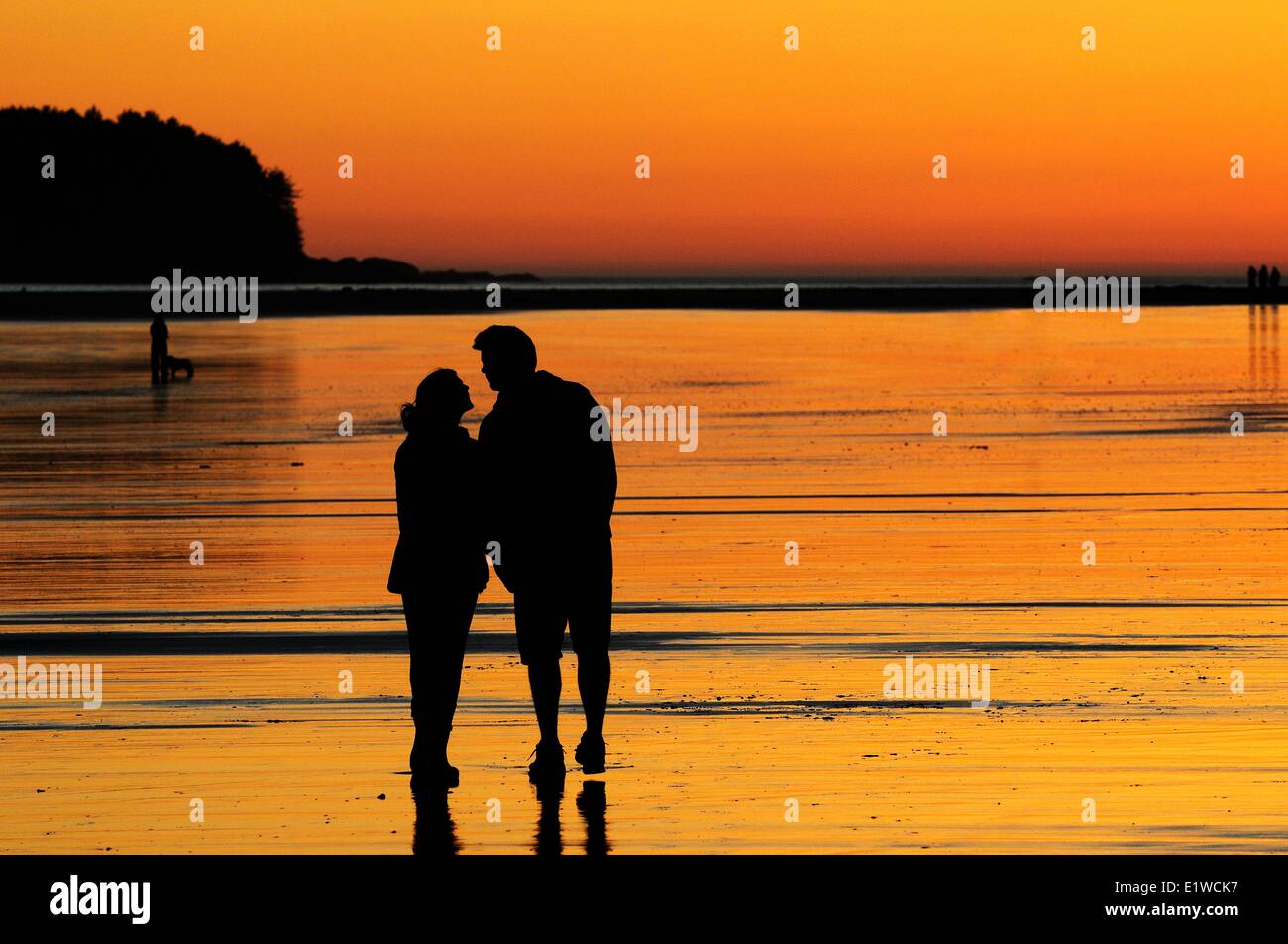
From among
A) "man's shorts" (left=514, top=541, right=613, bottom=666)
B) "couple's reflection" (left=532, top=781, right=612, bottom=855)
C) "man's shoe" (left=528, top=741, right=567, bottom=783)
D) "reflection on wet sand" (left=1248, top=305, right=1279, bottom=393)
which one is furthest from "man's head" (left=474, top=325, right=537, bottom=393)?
"reflection on wet sand" (left=1248, top=305, right=1279, bottom=393)

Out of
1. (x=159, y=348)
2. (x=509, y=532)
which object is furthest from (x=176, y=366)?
(x=509, y=532)

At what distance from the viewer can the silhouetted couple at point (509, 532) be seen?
9.16m

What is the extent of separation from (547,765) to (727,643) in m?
3.73

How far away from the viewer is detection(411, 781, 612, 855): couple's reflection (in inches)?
319

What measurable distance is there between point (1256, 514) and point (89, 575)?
10336 millimetres

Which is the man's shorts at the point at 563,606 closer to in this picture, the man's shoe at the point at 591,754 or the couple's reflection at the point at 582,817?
the man's shoe at the point at 591,754

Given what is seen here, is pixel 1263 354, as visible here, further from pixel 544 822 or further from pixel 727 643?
pixel 544 822

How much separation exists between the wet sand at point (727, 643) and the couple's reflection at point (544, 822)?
1.1 inches

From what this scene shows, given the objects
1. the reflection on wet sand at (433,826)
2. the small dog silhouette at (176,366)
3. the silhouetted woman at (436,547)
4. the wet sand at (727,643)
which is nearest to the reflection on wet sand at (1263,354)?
the wet sand at (727,643)

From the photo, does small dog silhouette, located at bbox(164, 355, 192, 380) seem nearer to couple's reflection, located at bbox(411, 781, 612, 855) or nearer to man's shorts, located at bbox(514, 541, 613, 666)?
man's shorts, located at bbox(514, 541, 613, 666)
